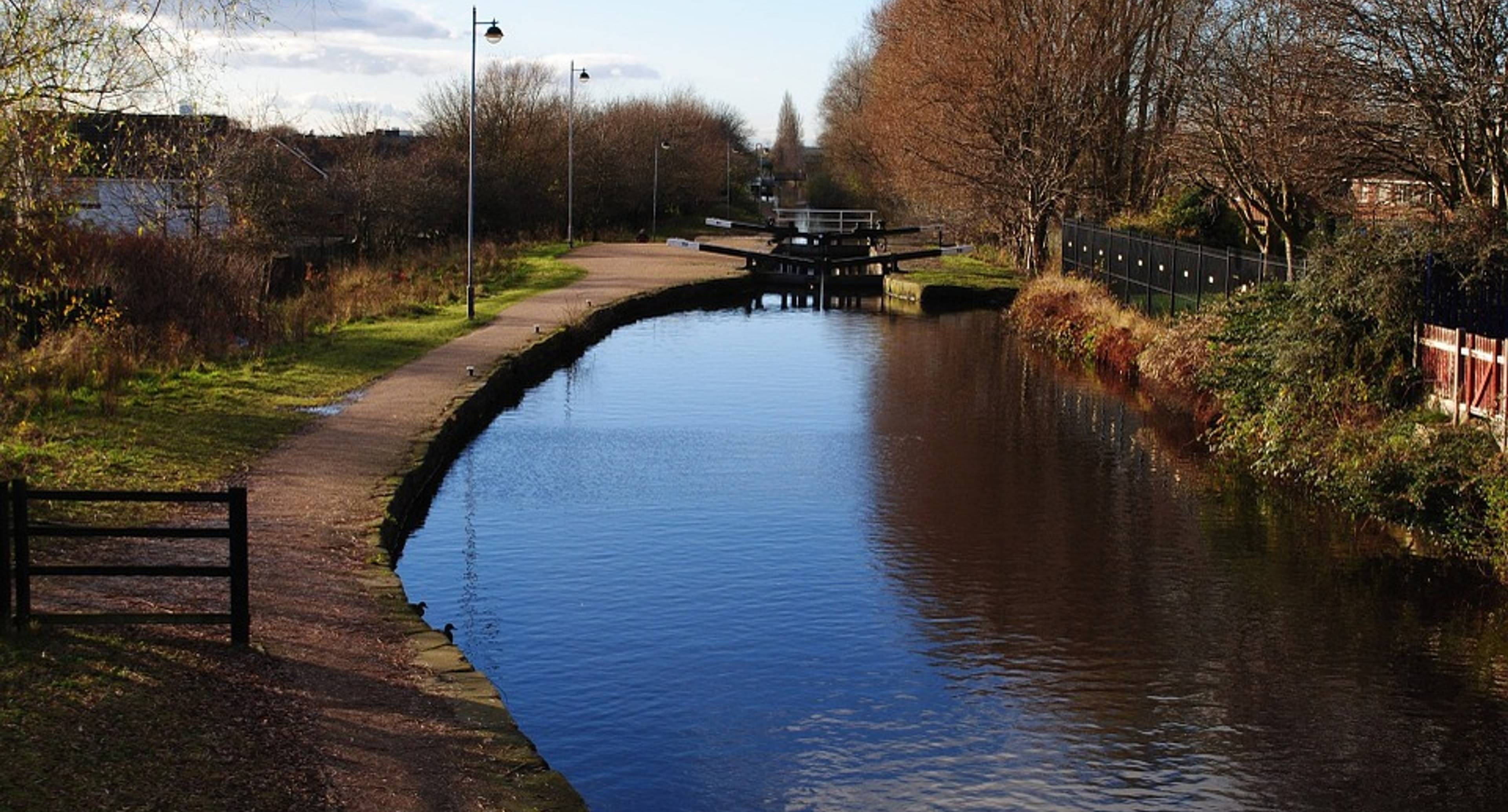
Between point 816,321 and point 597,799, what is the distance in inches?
1121

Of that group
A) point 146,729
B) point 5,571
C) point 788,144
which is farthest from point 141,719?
point 788,144

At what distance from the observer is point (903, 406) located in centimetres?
2325

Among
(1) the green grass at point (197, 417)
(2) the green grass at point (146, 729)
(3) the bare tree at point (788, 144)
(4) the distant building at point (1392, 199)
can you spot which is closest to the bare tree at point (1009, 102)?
(4) the distant building at point (1392, 199)

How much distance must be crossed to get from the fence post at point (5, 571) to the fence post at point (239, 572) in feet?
4.14

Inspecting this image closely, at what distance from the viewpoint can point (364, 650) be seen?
972 cm

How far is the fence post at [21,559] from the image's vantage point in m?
9.09

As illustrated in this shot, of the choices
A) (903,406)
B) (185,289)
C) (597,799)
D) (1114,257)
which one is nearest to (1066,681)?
(597,799)

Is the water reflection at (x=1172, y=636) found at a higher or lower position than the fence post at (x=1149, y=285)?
lower

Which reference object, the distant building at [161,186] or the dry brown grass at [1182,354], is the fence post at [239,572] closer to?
the distant building at [161,186]

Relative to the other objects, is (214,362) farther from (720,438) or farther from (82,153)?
(82,153)

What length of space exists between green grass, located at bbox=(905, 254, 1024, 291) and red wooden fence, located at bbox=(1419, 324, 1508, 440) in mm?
23979

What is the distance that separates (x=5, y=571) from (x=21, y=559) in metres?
0.17

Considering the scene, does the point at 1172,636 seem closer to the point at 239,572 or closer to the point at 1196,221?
the point at 239,572

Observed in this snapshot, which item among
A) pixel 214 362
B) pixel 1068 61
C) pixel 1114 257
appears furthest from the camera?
pixel 1068 61
